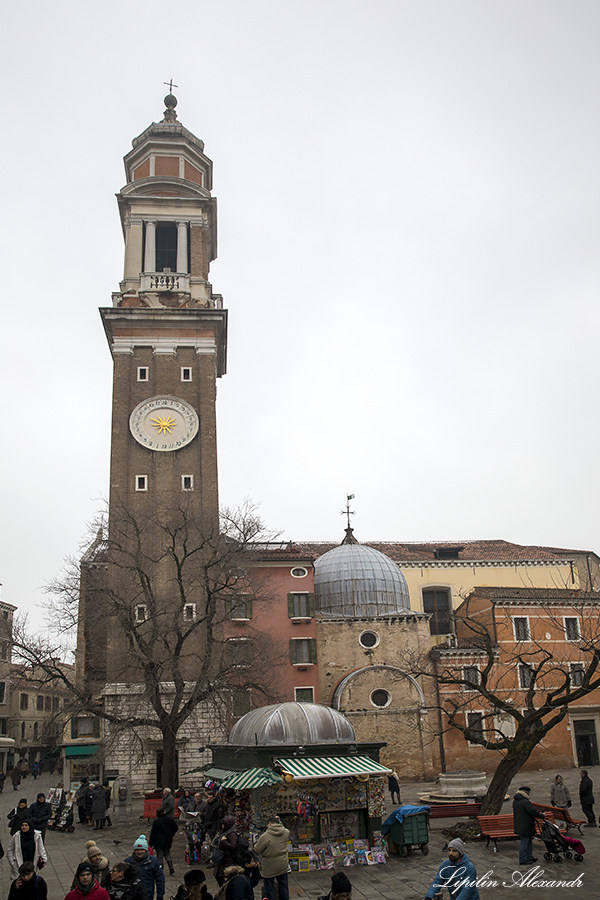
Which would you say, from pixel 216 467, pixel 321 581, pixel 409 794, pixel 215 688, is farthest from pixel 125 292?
pixel 409 794

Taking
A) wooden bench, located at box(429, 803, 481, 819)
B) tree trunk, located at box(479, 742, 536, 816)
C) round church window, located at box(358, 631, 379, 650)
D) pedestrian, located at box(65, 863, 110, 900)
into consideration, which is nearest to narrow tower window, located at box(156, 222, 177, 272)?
round church window, located at box(358, 631, 379, 650)

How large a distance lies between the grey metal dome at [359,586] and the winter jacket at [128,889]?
3121 cm

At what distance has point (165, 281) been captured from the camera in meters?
44.1

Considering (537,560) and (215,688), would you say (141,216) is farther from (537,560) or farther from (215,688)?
(537,560)

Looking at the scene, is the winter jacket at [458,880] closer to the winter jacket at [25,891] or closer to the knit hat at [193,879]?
the knit hat at [193,879]

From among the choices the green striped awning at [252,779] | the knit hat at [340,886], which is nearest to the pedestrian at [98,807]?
the green striped awning at [252,779]

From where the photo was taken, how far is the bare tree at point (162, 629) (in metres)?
27.4

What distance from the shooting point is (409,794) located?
102ft

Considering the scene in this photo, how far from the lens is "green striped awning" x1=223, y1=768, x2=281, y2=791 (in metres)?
16.1

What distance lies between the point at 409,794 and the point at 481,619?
1252cm

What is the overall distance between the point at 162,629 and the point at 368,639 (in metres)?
13.6

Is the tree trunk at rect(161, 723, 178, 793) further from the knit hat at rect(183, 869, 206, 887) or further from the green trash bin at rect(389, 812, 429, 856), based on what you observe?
the knit hat at rect(183, 869, 206, 887)

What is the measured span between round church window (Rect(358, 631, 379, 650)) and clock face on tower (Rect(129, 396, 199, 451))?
13.2m

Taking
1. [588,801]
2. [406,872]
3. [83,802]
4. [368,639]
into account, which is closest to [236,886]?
[406,872]
